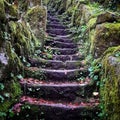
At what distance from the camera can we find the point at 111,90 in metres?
6.17

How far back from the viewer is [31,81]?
25.7ft

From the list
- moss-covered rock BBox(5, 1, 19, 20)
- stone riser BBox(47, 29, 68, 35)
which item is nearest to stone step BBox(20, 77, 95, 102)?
moss-covered rock BBox(5, 1, 19, 20)

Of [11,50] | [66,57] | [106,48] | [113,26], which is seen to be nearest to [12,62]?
[11,50]

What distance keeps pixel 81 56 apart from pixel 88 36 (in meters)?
0.92

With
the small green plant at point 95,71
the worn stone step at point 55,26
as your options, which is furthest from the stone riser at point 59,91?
the worn stone step at point 55,26

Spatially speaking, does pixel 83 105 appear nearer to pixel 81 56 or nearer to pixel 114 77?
pixel 114 77

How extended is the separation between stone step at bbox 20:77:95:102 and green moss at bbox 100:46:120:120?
2.06 feet

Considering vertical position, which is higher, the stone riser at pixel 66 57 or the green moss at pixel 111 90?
the green moss at pixel 111 90

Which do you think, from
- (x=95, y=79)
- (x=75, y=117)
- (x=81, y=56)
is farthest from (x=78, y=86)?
(x=81, y=56)

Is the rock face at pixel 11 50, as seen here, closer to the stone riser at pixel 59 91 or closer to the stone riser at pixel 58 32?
the stone riser at pixel 59 91

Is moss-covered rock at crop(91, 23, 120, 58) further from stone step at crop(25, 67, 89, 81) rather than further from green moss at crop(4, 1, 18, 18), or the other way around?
green moss at crop(4, 1, 18, 18)

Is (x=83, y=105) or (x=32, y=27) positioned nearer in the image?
(x=83, y=105)

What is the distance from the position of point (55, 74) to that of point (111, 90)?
252cm

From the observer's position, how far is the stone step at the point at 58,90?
24.4 feet
